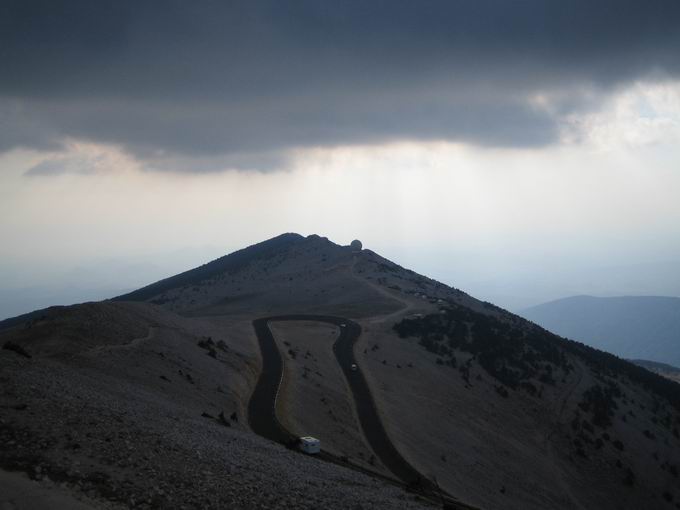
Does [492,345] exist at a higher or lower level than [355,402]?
higher

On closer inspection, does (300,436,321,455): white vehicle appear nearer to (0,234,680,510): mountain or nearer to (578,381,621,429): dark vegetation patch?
(0,234,680,510): mountain

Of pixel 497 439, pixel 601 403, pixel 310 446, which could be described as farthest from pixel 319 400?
pixel 601 403

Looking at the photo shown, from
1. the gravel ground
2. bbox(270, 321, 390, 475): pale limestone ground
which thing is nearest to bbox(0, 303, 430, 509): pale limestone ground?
the gravel ground

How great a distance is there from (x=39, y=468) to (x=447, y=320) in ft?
183

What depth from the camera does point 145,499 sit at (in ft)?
40.5

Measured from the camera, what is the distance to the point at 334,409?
33750 millimetres

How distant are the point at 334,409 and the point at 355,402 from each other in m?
3.11

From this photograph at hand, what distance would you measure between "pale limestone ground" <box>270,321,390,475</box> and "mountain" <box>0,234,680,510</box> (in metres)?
0.15

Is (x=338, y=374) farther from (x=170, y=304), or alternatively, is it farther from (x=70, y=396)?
(x=170, y=304)

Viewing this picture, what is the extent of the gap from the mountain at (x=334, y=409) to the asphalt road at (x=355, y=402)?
197 mm

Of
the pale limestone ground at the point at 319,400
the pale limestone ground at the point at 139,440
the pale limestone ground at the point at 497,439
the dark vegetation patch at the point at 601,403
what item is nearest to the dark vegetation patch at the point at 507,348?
the pale limestone ground at the point at 497,439

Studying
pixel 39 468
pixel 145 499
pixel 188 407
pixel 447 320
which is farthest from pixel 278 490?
pixel 447 320

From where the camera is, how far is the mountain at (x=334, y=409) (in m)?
14.8

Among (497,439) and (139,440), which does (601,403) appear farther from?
(139,440)
